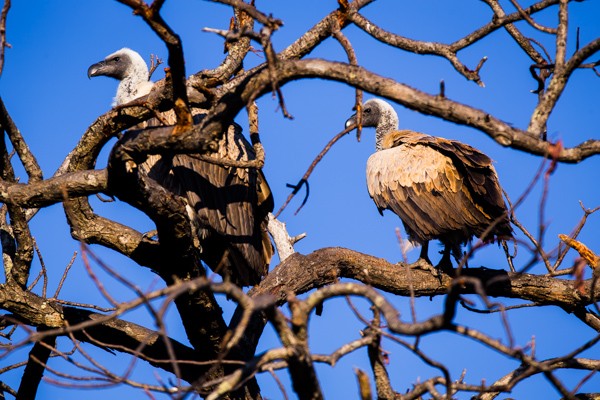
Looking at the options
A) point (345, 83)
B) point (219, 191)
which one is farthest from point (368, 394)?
point (219, 191)

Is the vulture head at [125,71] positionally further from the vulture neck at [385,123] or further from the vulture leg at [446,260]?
the vulture leg at [446,260]

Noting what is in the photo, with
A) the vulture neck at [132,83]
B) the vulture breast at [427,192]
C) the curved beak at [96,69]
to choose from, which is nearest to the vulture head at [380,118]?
the vulture breast at [427,192]

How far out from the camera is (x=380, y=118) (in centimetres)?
841

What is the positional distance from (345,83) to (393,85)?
0.23 metres

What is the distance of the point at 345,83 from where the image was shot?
340cm

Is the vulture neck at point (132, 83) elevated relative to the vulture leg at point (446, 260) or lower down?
elevated

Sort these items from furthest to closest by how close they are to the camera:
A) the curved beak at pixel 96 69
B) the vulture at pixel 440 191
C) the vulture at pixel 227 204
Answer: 1. the curved beak at pixel 96 69
2. the vulture at pixel 440 191
3. the vulture at pixel 227 204

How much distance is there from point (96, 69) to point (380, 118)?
3044 millimetres

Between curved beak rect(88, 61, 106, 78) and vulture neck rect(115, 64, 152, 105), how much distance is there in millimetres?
277

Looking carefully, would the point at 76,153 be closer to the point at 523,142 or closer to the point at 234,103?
the point at 234,103

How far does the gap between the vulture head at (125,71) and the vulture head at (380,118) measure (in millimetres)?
2505

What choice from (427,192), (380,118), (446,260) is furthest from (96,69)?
(446,260)

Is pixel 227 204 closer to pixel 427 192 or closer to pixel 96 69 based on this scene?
pixel 427 192

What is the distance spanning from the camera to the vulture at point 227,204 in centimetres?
577
